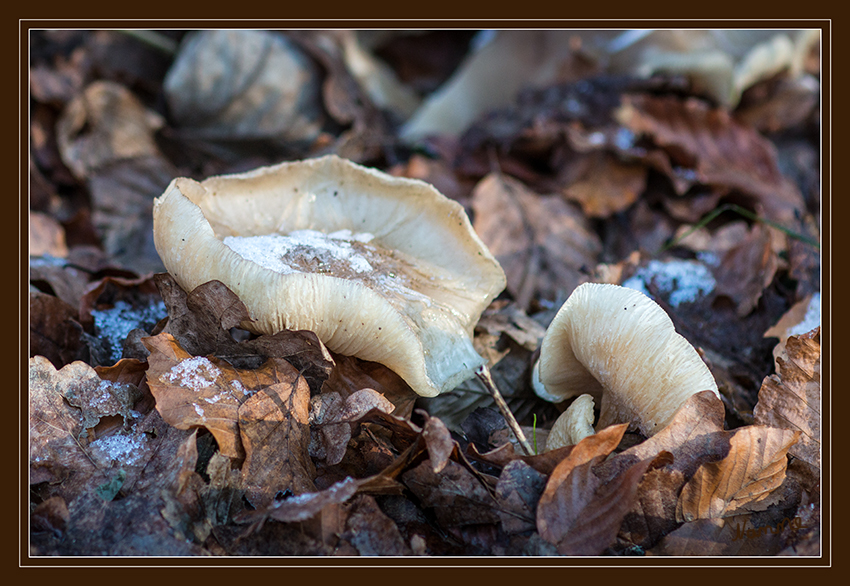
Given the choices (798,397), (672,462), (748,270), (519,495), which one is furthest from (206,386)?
(748,270)

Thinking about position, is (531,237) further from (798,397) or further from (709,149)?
(798,397)

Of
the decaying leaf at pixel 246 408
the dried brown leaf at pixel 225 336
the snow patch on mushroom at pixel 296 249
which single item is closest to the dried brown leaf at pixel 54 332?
the dried brown leaf at pixel 225 336

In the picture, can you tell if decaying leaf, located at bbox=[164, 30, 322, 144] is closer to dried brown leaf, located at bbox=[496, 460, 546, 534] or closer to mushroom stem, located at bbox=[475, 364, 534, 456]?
mushroom stem, located at bbox=[475, 364, 534, 456]

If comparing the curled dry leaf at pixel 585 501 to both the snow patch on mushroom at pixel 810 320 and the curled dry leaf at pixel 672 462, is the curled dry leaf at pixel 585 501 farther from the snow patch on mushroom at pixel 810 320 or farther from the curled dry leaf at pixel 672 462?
the snow patch on mushroom at pixel 810 320

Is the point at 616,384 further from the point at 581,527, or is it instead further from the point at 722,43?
the point at 722,43

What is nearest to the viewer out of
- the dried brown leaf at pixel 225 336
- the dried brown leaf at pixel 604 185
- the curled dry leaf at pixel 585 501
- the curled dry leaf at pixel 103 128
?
the curled dry leaf at pixel 585 501

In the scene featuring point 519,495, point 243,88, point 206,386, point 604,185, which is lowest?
point 519,495
